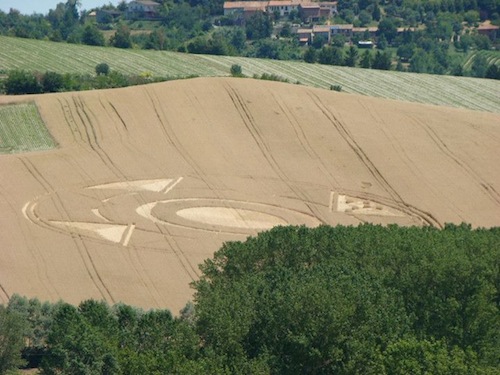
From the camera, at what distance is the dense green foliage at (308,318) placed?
162 feet

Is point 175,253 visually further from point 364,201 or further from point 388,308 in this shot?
point 388,308

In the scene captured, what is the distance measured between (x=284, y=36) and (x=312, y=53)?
151ft

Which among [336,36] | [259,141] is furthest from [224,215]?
[336,36]

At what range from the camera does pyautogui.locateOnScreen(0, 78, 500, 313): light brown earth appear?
68250mm

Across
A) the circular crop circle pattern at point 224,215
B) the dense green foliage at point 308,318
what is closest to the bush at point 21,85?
the circular crop circle pattern at point 224,215

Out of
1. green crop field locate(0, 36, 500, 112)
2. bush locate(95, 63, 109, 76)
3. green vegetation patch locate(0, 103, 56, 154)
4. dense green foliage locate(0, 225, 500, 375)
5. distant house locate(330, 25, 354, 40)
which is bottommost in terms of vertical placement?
distant house locate(330, 25, 354, 40)

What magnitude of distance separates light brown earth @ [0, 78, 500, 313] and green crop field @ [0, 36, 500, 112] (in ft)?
62.0

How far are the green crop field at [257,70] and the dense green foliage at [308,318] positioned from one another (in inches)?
2123

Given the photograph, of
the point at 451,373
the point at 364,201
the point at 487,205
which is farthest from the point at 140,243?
the point at 451,373

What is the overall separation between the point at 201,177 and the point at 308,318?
31759 millimetres

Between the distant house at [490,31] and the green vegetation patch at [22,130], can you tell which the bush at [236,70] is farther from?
the distant house at [490,31]

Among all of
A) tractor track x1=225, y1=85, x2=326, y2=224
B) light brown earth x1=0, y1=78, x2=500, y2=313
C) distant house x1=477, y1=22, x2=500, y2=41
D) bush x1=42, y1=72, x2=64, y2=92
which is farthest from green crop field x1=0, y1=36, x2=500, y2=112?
distant house x1=477, y1=22, x2=500, y2=41

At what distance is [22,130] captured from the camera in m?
88.9

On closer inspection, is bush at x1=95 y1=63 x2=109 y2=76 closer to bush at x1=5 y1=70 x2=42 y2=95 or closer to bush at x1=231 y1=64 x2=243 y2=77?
bush at x1=231 y1=64 x2=243 y2=77
